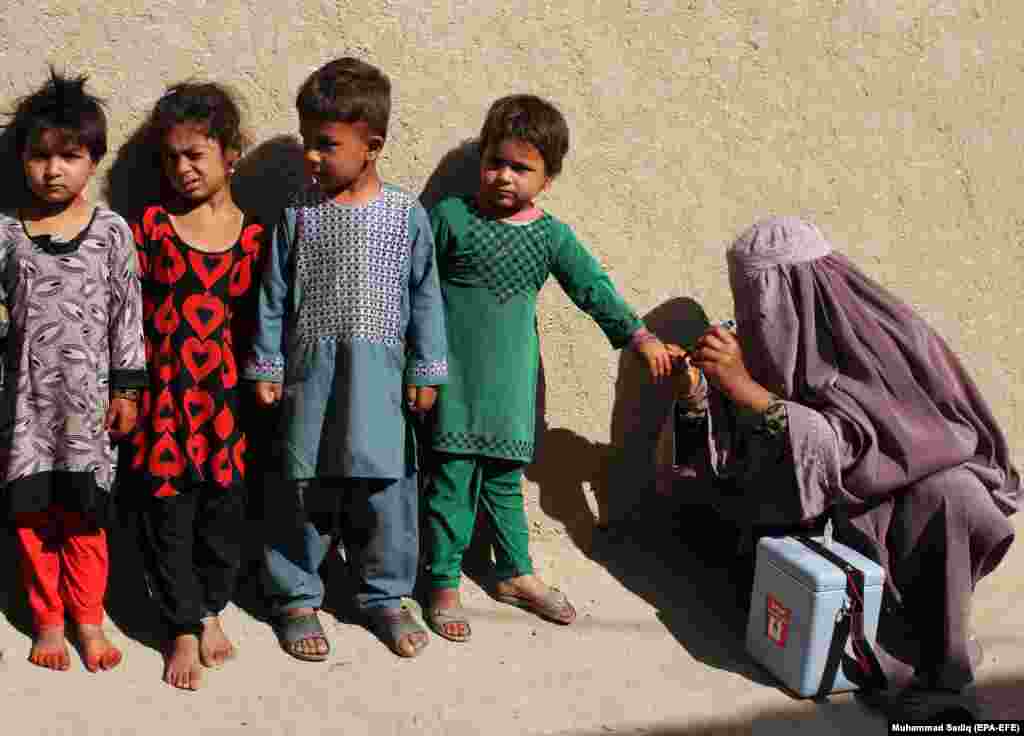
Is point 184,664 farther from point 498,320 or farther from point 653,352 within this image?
point 653,352

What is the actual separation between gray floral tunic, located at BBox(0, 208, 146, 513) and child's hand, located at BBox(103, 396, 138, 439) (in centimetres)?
2

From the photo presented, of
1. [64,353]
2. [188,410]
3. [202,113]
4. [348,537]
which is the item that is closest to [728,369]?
[348,537]

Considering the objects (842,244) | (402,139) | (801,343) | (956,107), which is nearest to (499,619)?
(801,343)

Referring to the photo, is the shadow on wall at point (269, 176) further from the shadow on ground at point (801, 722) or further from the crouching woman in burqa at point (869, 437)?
the shadow on ground at point (801, 722)

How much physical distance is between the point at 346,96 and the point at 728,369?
1.38 metres

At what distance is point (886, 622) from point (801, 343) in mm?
875

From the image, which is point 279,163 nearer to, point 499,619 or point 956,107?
point 499,619

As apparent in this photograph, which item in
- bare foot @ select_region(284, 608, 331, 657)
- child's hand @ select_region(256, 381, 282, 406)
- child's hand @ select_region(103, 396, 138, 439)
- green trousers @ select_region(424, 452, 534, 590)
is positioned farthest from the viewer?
green trousers @ select_region(424, 452, 534, 590)

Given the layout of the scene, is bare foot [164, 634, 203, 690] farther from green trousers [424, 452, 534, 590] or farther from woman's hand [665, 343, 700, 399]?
woman's hand [665, 343, 700, 399]

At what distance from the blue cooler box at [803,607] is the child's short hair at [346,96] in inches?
66.0

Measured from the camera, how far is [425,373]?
3.51 metres

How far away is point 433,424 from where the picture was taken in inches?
147

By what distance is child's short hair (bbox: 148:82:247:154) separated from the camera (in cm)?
334

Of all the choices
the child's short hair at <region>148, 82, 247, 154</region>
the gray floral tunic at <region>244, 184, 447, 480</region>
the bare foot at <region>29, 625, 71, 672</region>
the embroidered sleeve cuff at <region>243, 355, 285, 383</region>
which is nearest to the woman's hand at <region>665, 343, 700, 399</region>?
the gray floral tunic at <region>244, 184, 447, 480</region>
